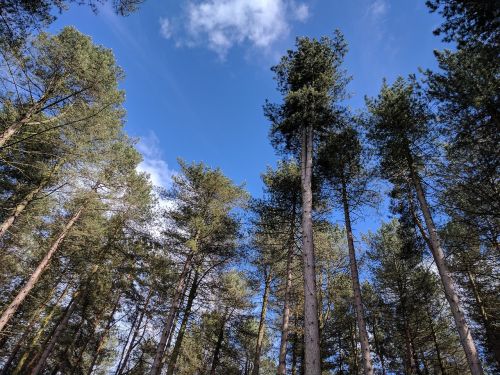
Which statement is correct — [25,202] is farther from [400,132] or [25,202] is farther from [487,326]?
[487,326]

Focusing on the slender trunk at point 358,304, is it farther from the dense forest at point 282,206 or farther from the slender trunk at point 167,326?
the slender trunk at point 167,326

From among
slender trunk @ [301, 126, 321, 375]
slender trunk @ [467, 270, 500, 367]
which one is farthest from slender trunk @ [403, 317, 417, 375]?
slender trunk @ [301, 126, 321, 375]

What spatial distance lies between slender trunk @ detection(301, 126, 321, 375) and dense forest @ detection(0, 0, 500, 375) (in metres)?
0.04

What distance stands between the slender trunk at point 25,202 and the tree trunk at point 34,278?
186cm

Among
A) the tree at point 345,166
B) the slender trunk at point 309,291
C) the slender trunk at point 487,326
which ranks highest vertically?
the tree at point 345,166

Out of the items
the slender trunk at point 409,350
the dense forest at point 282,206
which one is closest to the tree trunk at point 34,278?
the dense forest at point 282,206

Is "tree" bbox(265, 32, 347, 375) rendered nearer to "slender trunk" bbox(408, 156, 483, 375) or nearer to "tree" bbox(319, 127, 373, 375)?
"tree" bbox(319, 127, 373, 375)

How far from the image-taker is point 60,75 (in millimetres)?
10984

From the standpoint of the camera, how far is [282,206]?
14.7 metres

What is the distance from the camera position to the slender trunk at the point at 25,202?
37.6 feet

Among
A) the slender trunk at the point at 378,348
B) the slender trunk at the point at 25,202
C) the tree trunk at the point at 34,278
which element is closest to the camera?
the tree trunk at the point at 34,278

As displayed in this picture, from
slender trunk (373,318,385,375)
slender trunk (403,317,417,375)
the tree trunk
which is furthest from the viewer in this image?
slender trunk (373,318,385,375)

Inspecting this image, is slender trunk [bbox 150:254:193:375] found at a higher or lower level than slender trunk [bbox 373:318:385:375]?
lower

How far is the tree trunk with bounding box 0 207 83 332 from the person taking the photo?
1062cm
